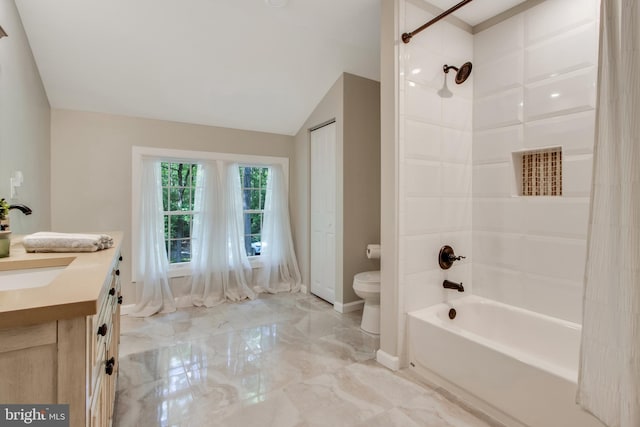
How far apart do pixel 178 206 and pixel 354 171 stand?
2063 millimetres

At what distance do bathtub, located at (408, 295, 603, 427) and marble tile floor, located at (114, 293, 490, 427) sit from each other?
0.14 m

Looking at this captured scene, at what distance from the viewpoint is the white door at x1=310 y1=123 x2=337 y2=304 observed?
11.3 feet

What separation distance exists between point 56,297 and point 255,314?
264 centimetres

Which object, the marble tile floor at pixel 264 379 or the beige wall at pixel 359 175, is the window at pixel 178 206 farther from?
the beige wall at pixel 359 175

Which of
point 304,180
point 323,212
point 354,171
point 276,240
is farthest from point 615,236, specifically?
point 276,240

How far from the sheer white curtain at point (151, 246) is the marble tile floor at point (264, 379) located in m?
0.22

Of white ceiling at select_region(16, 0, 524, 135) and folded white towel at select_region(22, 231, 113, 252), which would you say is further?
white ceiling at select_region(16, 0, 524, 135)

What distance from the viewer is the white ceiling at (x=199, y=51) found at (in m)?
2.29

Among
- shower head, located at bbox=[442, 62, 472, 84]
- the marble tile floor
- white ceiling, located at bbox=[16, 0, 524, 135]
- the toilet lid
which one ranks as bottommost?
the marble tile floor

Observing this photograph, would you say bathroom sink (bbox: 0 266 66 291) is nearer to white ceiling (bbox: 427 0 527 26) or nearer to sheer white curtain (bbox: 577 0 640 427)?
sheer white curtain (bbox: 577 0 640 427)

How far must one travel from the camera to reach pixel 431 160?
89.2 inches

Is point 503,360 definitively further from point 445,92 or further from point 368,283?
point 445,92

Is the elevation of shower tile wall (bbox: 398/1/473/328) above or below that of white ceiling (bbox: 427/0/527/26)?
below

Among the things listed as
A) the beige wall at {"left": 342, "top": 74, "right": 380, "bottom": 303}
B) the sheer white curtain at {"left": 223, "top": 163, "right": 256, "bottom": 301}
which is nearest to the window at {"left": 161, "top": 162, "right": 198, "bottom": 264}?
the sheer white curtain at {"left": 223, "top": 163, "right": 256, "bottom": 301}
